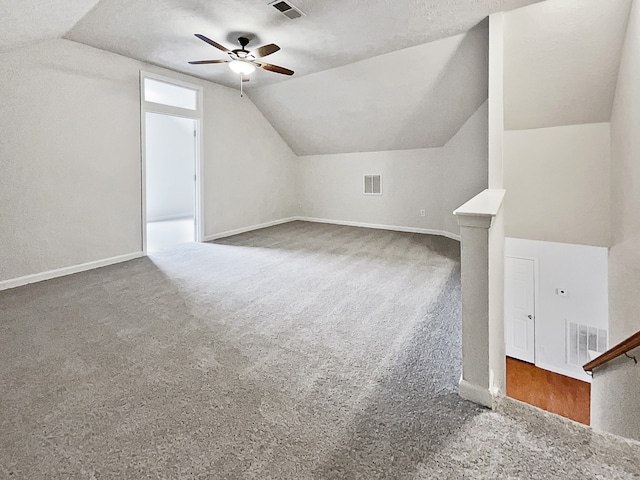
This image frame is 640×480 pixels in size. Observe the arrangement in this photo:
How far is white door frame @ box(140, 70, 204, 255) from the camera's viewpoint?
4.45 meters

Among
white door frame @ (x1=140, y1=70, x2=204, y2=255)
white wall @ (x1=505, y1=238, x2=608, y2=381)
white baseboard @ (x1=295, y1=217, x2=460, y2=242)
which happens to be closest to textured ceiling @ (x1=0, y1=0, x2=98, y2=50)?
white door frame @ (x1=140, y1=70, x2=204, y2=255)

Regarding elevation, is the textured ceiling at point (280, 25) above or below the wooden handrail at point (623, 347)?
above

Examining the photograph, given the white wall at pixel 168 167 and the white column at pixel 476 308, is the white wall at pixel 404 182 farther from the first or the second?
the white column at pixel 476 308

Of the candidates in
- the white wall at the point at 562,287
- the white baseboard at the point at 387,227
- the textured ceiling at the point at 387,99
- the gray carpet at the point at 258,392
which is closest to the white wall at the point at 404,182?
the white baseboard at the point at 387,227

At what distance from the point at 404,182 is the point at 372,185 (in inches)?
27.1

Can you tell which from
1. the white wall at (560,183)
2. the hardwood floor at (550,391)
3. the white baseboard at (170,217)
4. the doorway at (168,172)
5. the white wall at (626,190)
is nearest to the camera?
the white wall at (626,190)

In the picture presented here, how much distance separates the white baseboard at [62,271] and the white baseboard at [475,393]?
4195 mm

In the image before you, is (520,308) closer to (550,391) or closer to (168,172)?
(550,391)

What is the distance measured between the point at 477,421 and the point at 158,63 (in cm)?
531

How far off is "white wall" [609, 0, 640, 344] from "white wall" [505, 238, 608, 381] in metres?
0.68

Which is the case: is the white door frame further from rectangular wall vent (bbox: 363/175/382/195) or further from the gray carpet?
rectangular wall vent (bbox: 363/175/382/195)

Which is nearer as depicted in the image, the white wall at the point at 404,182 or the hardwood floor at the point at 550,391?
the hardwood floor at the point at 550,391

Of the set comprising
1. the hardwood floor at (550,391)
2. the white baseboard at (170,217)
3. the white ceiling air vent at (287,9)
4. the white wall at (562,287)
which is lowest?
the hardwood floor at (550,391)

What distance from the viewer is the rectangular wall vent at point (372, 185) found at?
6590 millimetres
